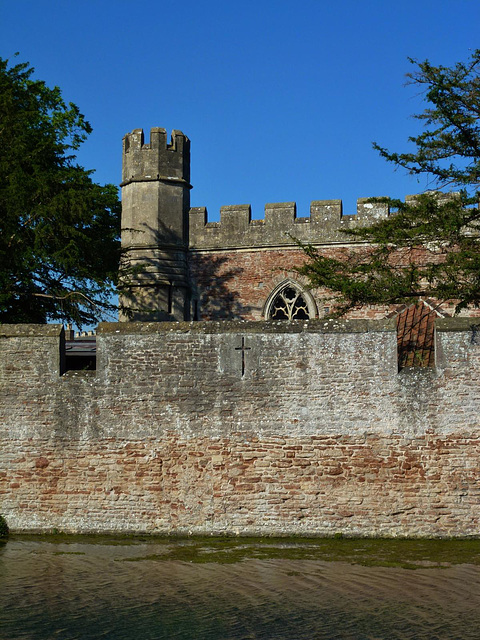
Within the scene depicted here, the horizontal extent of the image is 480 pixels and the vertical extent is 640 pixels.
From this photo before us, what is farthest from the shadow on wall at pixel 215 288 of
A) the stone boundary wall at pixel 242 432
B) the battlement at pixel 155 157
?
the stone boundary wall at pixel 242 432

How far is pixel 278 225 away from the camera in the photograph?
69.7 ft

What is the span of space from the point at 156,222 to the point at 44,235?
3.45m

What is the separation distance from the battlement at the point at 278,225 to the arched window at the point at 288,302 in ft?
3.51

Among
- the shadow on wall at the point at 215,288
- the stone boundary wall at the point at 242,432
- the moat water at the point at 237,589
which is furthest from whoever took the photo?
the shadow on wall at the point at 215,288

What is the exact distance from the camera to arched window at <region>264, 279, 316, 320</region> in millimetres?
20938

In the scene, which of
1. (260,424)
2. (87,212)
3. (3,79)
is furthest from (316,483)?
(3,79)

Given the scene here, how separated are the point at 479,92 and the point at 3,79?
1337 cm

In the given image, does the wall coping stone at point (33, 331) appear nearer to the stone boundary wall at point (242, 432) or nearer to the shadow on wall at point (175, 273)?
the stone boundary wall at point (242, 432)

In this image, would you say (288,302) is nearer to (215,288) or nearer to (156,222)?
(215,288)

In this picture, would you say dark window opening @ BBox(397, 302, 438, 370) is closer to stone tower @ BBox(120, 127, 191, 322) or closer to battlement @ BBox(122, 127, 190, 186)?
stone tower @ BBox(120, 127, 191, 322)

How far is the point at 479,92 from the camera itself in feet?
44.0

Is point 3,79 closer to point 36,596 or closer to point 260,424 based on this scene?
point 260,424

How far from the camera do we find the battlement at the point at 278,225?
67.9 ft

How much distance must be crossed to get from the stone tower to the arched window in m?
2.08
